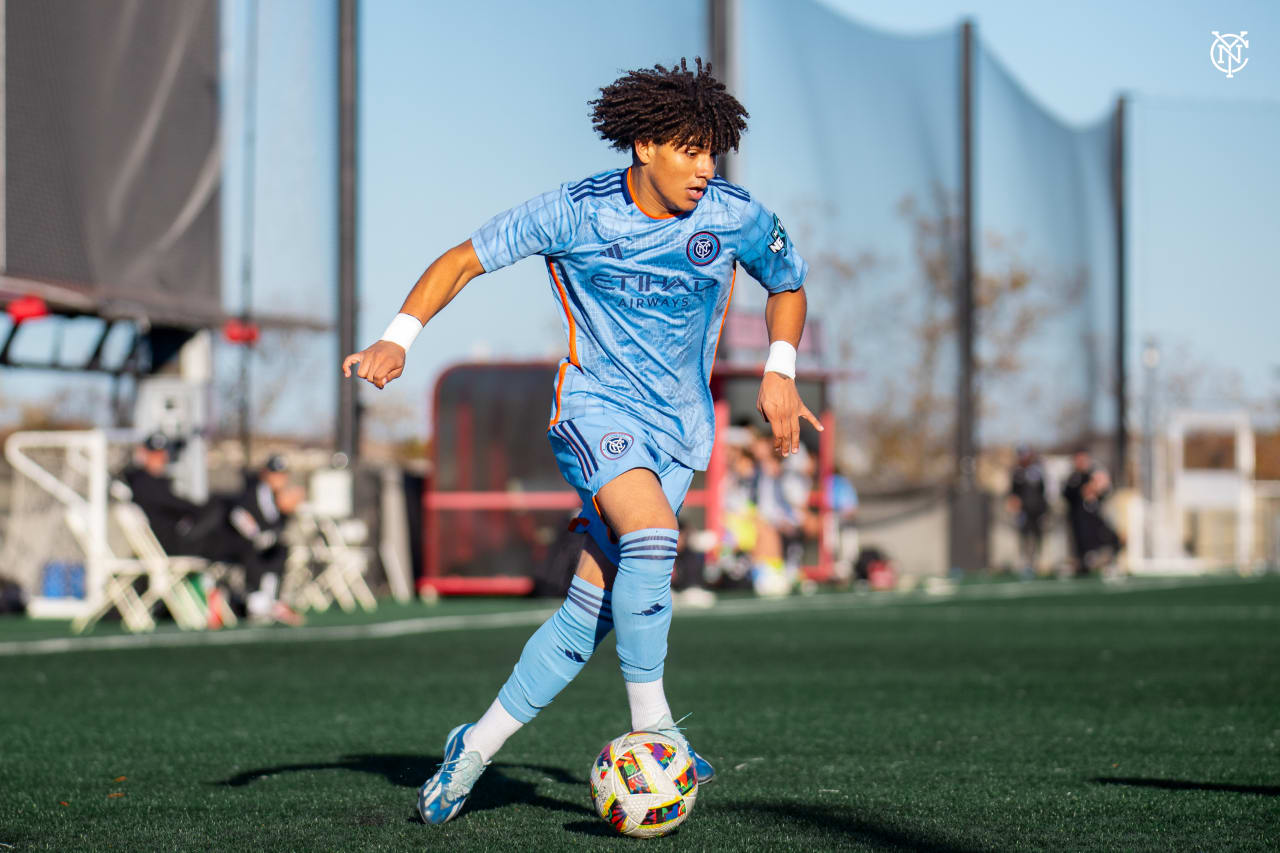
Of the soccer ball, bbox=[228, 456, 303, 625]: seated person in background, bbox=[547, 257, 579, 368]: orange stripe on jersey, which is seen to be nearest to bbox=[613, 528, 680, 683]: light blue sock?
the soccer ball

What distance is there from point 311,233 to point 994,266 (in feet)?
48.7

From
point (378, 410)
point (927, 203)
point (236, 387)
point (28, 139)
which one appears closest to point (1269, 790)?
point (28, 139)

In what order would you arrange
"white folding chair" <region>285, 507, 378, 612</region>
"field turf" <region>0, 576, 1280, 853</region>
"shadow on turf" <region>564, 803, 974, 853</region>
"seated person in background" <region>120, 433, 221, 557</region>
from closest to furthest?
1. "shadow on turf" <region>564, 803, 974, 853</region>
2. "field turf" <region>0, 576, 1280, 853</region>
3. "seated person in background" <region>120, 433, 221, 557</region>
4. "white folding chair" <region>285, 507, 378, 612</region>

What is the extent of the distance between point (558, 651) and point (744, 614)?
10.7 metres

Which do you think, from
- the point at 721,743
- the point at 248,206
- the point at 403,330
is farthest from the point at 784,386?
the point at 248,206

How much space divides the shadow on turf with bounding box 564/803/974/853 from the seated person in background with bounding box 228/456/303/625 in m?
9.99

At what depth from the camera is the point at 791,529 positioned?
20.7 metres

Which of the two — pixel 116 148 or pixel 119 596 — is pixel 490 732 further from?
pixel 116 148

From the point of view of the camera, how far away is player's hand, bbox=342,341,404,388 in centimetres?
393

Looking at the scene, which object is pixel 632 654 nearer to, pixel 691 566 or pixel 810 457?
pixel 691 566

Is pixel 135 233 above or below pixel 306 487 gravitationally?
above

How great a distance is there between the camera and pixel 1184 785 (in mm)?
4848

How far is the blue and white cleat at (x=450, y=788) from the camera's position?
4.21 metres

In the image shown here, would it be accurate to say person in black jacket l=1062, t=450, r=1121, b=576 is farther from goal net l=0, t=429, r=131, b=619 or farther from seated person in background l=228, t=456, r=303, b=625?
goal net l=0, t=429, r=131, b=619
